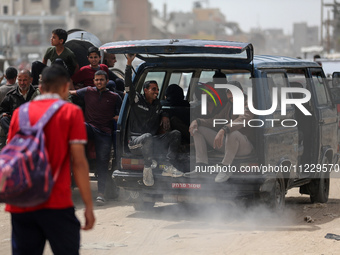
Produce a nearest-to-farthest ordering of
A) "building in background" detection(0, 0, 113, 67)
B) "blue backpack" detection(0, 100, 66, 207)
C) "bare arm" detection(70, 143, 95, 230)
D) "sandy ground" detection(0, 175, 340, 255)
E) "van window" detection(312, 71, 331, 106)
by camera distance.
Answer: "blue backpack" detection(0, 100, 66, 207) → "bare arm" detection(70, 143, 95, 230) → "sandy ground" detection(0, 175, 340, 255) → "van window" detection(312, 71, 331, 106) → "building in background" detection(0, 0, 113, 67)

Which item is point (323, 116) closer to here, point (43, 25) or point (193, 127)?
point (193, 127)

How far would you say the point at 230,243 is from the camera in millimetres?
7637

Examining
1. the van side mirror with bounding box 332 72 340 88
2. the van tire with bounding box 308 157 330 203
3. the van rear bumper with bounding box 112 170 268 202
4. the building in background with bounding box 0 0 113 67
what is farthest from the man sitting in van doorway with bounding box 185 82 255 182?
the building in background with bounding box 0 0 113 67

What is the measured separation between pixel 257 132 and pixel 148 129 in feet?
4.97

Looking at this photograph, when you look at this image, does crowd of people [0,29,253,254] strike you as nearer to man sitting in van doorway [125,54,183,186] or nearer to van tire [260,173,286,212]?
man sitting in van doorway [125,54,183,186]

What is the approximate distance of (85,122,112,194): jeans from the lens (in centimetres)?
1023

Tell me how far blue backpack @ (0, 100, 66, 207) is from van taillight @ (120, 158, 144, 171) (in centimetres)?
469

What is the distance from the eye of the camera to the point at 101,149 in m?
10.2

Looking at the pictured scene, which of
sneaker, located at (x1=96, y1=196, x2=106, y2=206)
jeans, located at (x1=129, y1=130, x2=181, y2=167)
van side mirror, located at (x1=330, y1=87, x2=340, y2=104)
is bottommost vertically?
sneaker, located at (x1=96, y1=196, x2=106, y2=206)

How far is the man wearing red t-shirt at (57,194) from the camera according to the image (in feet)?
14.9

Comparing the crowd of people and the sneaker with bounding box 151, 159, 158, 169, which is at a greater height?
the crowd of people

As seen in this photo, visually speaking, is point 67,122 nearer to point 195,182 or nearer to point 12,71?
point 195,182

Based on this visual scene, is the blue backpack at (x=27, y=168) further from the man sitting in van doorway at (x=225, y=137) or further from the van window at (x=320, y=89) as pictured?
the van window at (x=320, y=89)

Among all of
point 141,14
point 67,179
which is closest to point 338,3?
point 141,14
